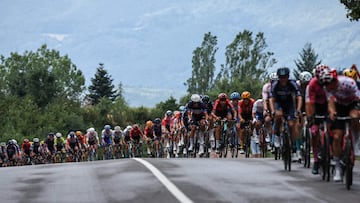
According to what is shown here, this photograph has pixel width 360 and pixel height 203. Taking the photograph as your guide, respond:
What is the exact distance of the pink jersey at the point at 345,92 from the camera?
14.0 metres

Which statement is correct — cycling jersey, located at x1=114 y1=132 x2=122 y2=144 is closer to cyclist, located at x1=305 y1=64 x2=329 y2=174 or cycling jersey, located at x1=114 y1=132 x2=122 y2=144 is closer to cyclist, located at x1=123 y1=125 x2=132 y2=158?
cyclist, located at x1=123 y1=125 x2=132 y2=158

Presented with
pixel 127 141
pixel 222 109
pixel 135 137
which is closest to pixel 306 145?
pixel 222 109

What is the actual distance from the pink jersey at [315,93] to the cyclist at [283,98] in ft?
7.00

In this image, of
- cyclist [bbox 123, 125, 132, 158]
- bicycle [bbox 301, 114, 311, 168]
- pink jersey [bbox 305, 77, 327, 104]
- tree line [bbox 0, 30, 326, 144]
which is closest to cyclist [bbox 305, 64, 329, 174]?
pink jersey [bbox 305, 77, 327, 104]

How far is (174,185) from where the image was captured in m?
13.6

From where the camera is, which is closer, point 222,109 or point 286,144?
point 286,144

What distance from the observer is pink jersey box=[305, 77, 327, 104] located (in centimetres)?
1492

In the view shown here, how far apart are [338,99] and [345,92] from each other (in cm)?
16

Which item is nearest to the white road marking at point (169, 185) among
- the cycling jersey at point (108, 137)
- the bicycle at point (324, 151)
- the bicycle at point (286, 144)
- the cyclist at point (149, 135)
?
the bicycle at point (286, 144)

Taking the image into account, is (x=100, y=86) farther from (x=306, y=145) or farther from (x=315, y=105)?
(x=315, y=105)

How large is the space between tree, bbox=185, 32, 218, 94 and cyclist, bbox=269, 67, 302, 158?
105 meters

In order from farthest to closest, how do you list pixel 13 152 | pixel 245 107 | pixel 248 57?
pixel 248 57, pixel 13 152, pixel 245 107

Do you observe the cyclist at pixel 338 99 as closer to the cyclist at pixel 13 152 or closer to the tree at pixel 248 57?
the cyclist at pixel 13 152

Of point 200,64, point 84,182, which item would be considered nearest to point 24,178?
point 84,182
